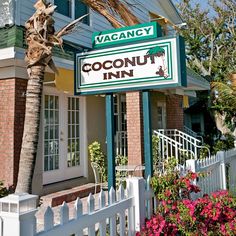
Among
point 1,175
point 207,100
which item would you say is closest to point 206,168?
point 1,175

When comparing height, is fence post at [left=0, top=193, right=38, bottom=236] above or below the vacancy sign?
below

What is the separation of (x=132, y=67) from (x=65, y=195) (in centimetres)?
420

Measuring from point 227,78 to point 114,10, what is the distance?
15713 millimetres

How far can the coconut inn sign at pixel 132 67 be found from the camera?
15.0ft

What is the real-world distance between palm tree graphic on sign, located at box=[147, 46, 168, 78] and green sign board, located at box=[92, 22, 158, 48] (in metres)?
0.28

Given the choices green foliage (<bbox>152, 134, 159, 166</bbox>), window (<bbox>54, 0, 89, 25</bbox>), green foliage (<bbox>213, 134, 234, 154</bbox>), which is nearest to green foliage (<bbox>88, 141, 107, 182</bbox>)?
green foliage (<bbox>152, 134, 159, 166</bbox>)

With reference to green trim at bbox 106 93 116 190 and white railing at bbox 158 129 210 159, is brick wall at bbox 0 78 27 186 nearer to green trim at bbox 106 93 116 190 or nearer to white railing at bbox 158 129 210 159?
green trim at bbox 106 93 116 190

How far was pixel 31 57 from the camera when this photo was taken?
5.07 meters

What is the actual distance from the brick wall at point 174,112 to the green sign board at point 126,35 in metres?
9.82

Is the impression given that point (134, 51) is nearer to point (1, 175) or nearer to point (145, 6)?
point (1, 175)

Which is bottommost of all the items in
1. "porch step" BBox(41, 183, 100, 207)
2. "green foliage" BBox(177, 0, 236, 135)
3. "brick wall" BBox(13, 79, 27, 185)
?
"porch step" BBox(41, 183, 100, 207)

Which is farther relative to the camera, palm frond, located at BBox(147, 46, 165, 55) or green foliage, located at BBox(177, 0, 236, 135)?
green foliage, located at BBox(177, 0, 236, 135)

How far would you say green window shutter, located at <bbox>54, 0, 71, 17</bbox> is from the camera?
30.2 ft

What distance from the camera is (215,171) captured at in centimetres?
681
